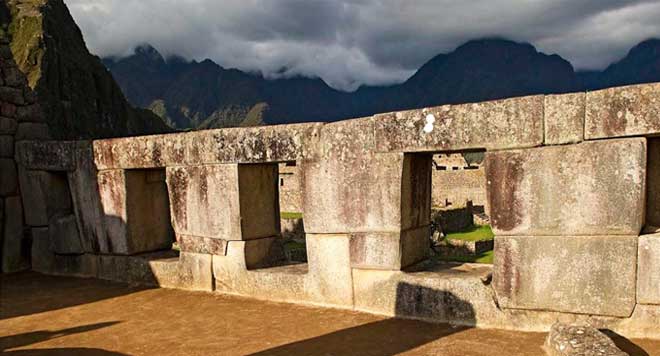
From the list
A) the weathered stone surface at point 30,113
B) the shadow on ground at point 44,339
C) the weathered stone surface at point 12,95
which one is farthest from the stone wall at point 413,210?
the weathered stone surface at point 12,95

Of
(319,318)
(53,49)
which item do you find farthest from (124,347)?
(53,49)

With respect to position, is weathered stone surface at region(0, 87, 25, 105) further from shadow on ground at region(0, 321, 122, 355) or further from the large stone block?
shadow on ground at region(0, 321, 122, 355)

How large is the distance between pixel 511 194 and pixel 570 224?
584 mm

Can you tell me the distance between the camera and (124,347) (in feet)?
16.2

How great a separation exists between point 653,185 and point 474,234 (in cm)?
2142

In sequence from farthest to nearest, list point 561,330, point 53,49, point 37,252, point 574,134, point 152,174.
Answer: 1. point 53,49
2. point 37,252
3. point 152,174
4. point 574,134
5. point 561,330

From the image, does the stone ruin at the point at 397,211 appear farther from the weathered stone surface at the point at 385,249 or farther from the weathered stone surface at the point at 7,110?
the weathered stone surface at the point at 7,110

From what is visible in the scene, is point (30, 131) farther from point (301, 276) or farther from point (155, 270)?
point (301, 276)

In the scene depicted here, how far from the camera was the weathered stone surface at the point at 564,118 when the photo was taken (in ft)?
14.7

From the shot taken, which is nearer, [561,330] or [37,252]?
[561,330]

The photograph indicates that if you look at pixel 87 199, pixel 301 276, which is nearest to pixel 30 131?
pixel 87 199

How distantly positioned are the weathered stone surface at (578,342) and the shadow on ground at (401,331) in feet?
3.16

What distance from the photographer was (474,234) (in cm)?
2567

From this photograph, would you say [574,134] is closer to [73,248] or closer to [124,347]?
[124,347]
